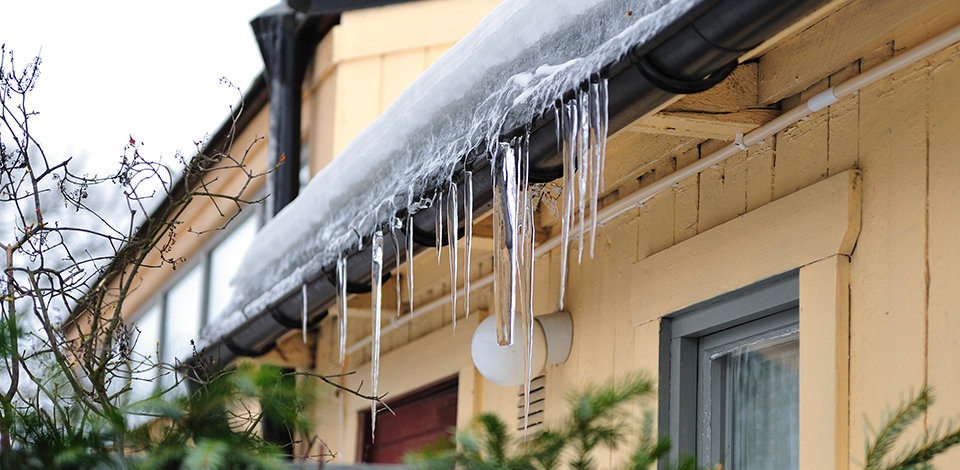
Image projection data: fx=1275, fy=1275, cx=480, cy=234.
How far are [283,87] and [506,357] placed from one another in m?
4.23

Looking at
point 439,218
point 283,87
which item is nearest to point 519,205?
point 439,218

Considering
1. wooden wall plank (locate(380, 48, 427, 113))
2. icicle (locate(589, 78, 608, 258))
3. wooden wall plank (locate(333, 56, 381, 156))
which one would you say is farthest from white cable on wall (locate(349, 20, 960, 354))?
wooden wall plank (locate(380, 48, 427, 113))

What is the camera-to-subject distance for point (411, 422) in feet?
Answer: 20.4

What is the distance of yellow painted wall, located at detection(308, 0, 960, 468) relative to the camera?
9.67 ft

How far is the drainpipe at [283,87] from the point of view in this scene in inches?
320

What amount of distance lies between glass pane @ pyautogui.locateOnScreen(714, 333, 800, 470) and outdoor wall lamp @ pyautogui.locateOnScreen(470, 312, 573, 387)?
34.5 inches

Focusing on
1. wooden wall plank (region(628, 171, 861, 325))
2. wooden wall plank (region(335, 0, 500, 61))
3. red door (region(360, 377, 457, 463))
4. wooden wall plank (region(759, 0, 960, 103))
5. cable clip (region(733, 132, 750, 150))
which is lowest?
red door (region(360, 377, 457, 463))

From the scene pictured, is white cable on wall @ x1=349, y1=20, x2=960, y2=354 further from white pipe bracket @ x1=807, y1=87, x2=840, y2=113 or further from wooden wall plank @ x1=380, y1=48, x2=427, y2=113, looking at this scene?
wooden wall plank @ x1=380, y1=48, x2=427, y2=113

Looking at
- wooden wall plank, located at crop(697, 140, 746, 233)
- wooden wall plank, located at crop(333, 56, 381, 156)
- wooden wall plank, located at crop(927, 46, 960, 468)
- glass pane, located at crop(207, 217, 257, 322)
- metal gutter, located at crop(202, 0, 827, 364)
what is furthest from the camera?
glass pane, located at crop(207, 217, 257, 322)

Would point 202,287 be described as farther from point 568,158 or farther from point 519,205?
point 568,158

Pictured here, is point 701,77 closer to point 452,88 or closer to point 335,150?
point 452,88

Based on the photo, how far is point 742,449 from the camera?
3.70 meters

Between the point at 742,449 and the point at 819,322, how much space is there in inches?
24.0

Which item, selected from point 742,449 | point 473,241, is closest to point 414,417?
point 473,241
